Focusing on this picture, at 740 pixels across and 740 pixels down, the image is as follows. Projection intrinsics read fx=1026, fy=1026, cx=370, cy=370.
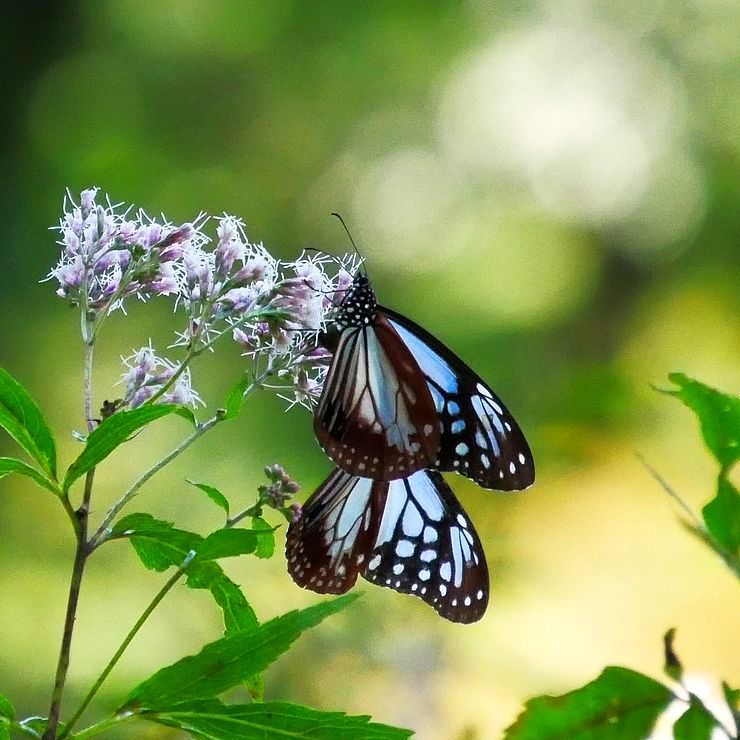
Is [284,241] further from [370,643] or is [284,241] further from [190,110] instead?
[370,643]

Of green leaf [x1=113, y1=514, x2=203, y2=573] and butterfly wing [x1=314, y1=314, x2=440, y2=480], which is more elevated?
butterfly wing [x1=314, y1=314, x2=440, y2=480]

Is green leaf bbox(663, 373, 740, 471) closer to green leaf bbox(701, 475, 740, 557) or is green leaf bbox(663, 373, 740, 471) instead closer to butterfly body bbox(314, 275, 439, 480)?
green leaf bbox(701, 475, 740, 557)

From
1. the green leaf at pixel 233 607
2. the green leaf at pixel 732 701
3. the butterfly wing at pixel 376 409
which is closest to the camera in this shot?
the green leaf at pixel 732 701

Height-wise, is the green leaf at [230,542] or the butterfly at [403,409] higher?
the butterfly at [403,409]

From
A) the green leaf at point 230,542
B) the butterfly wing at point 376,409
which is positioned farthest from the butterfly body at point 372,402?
the green leaf at point 230,542

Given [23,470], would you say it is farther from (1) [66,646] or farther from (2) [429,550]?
(2) [429,550]

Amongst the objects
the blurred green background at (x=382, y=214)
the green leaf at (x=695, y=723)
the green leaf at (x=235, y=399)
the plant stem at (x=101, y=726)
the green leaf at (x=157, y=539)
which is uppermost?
the blurred green background at (x=382, y=214)

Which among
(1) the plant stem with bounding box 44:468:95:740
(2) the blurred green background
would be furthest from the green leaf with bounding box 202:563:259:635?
(2) the blurred green background

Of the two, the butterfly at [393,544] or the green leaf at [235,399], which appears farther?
the butterfly at [393,544]

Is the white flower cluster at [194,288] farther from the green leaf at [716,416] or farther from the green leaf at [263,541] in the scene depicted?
the green leaf at [716,416]
